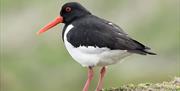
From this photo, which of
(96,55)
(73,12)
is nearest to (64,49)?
(73,12)

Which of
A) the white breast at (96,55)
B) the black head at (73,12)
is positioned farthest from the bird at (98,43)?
the black head at (73,12)

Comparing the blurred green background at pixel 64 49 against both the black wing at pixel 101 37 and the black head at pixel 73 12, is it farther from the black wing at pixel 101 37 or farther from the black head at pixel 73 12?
the black wing at pixel 101 37

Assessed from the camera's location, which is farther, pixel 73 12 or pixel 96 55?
pixel 73 12

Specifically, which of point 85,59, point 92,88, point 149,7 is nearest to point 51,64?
point 92,88

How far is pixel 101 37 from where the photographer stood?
13547mm

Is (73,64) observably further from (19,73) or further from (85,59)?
(85,59)

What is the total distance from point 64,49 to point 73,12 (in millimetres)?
9263

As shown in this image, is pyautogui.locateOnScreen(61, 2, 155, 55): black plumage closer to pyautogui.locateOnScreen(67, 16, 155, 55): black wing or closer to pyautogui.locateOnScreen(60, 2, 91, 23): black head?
pyautogui.locateOnScreen(67, 16, 155, 55): black wing

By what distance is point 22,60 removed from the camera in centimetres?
2417

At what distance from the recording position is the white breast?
44.0ft

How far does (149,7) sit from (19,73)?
506cm

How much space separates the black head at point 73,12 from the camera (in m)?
14.8

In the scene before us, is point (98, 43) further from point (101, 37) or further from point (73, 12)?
point (73, 12)

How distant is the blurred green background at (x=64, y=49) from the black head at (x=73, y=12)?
651cm
